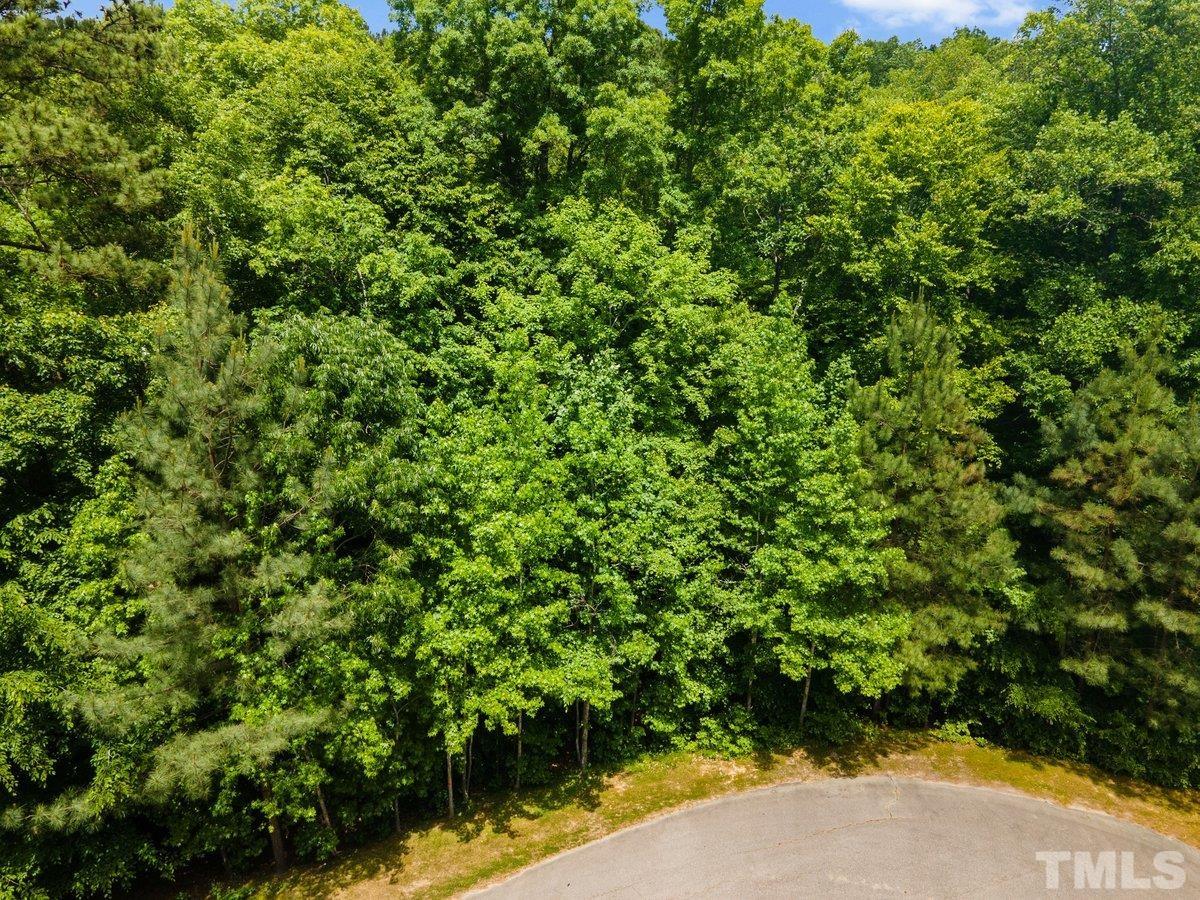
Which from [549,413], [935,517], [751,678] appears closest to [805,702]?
[751,678]

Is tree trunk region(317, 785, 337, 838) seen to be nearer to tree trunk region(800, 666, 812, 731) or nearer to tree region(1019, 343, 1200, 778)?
tree trunk region(800, 666, 812, 731)

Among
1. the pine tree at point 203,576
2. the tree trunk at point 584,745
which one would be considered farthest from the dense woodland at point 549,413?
the tree trunk at point 584,745

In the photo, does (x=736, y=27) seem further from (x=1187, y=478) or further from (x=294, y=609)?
(x=294, y=609)

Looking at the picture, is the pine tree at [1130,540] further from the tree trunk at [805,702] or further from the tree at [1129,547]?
the tree trunk at [805,702]

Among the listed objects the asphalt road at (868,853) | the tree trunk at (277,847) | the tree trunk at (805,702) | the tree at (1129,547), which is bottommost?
the asphalt road at (868,853)

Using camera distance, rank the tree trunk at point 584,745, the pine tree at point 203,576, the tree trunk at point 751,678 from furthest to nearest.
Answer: the tree trunk at point 751,678, the tree trunk at point 584,745, the pine tree at point 203,576

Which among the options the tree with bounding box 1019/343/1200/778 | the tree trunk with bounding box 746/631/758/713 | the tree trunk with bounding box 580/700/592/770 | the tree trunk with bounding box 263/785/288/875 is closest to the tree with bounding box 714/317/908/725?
the tree trunk with bounding box 746/631/758/713

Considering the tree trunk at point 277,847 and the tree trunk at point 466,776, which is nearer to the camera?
the tree trunk at point 277,847
